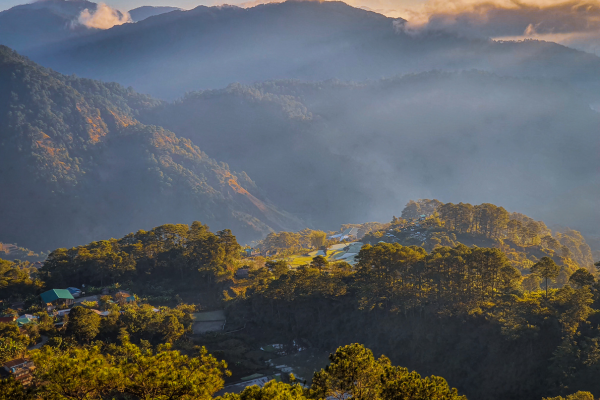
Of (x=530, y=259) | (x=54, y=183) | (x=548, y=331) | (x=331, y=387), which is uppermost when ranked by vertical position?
(x=331, y=387)

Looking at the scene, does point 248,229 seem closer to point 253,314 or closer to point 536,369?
point 253,314

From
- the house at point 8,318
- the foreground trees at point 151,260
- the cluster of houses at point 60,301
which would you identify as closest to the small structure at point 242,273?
the foreground trees at point 151,260

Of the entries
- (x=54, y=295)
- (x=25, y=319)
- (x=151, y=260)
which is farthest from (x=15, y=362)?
(x=151, y=260)

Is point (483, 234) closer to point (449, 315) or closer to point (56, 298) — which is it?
point (449, 315)

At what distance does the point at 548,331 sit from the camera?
35.3 meters

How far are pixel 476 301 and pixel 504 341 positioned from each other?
4352 millimetres

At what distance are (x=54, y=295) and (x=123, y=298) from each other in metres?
6.94

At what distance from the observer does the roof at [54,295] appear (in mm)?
48281

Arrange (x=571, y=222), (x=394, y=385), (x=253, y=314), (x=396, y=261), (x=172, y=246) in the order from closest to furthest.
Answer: (x=394, y=385) < (x=396, y=261) < (x=253, y=314) < (x=172, y=246) < (x=571, y=222)

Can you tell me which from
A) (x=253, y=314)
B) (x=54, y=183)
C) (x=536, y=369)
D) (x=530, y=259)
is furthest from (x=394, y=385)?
(x=54, y=183)

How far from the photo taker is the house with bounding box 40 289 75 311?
48062mm

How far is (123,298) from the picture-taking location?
5044 centimetres

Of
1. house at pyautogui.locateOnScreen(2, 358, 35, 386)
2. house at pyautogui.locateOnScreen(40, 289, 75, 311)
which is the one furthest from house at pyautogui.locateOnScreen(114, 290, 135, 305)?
house at pyautogui.locateOnScreen(2, 358, 35, 386)

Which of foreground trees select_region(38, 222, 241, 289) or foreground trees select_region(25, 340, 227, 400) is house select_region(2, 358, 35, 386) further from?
foreground trees select_region(38, 222, 241, 289)
